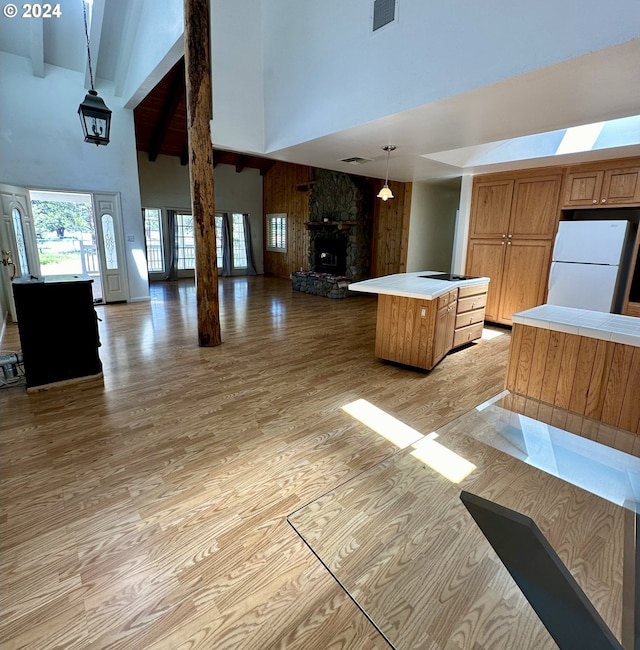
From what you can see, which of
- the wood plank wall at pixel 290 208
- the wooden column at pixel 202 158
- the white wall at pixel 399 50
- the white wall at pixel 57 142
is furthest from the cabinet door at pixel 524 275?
the white wall at pixel 57 142

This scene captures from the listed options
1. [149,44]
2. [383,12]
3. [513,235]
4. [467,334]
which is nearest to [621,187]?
[513,235]

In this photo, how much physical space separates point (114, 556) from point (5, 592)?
1.17ft

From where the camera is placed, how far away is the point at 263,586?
1.37 metres

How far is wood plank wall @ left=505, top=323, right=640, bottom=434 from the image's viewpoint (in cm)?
231

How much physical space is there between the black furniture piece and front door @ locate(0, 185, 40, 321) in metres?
5.83

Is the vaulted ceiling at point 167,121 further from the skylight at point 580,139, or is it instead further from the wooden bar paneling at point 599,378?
the wooden bar paneling at point 599,378

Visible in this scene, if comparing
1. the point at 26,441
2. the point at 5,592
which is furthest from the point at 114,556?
the point at 26,441

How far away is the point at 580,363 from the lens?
249 cm

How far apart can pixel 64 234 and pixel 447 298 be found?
31.2ft

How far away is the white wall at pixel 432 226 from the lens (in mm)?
6902

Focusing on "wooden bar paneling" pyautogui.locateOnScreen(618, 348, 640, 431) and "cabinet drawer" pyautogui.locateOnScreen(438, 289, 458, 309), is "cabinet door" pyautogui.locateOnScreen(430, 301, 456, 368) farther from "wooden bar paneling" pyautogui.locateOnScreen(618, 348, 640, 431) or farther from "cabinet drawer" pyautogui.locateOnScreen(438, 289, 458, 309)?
"wooden bar paneling" pyautogui.locateOnScreen(618, 348, 640, 431)

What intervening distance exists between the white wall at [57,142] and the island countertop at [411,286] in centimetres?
493

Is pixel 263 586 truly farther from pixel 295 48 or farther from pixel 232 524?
pixel 295 48

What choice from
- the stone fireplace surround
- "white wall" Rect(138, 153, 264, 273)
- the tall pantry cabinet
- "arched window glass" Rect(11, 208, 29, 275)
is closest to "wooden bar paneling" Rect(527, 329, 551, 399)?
the tall pantry cabinet
